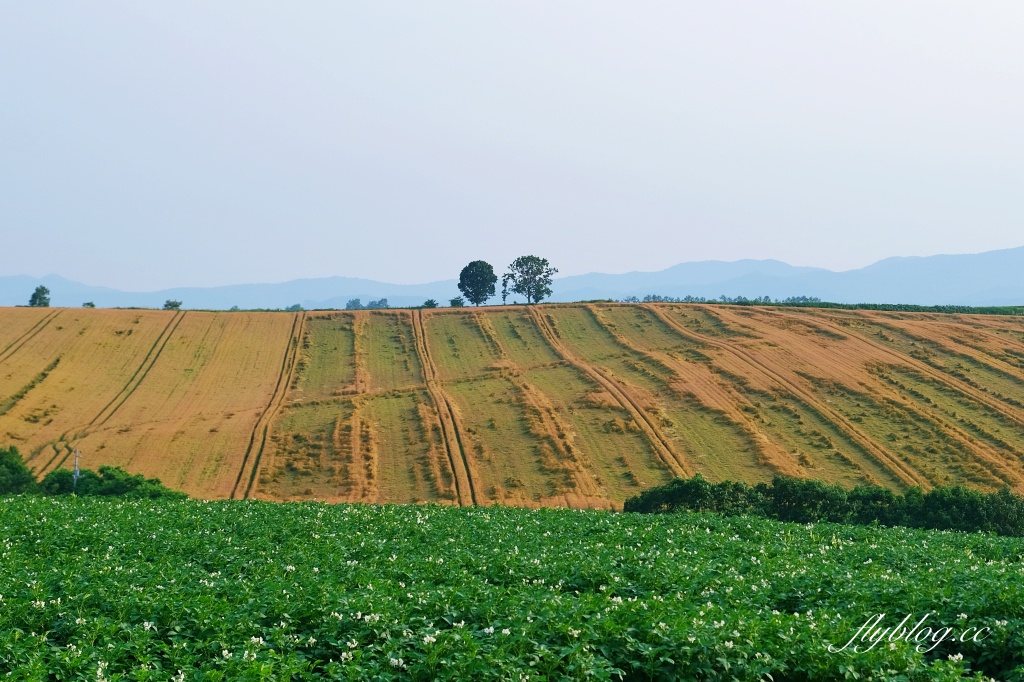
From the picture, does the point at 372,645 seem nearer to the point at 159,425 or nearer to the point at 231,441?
the point at 231,441

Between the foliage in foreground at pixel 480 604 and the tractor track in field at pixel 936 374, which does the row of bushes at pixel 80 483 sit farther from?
the tractor track in field at pixel 936 374

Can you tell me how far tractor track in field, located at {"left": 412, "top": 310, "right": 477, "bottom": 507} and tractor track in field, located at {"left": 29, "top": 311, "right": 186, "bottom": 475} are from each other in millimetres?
26831

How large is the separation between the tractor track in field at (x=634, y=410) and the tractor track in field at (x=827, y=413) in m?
13.3

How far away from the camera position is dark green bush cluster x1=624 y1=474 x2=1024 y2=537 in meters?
38.4

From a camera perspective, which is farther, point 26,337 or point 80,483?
point 26,337

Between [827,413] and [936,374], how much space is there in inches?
568

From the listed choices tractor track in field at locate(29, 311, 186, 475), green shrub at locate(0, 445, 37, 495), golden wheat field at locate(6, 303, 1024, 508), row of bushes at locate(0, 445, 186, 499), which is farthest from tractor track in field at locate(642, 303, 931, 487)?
tractor track in field at locate(29, 311, 186, 475)

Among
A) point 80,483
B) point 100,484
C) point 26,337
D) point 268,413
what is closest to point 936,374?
point 268,413

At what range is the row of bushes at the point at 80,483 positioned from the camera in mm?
43500

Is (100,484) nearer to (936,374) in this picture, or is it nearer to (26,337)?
(26,337)

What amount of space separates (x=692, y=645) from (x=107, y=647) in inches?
314

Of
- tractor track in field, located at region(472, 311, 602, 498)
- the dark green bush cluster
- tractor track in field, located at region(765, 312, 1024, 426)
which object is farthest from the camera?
tractor track in field, located at region(765, 312, 1024, 426)

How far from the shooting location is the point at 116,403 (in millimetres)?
69375

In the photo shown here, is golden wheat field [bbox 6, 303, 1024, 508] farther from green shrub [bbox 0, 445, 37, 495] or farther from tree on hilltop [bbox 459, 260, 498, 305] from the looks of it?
tree on hilltop [bbox 459, 260, 498, 305]
